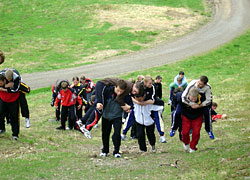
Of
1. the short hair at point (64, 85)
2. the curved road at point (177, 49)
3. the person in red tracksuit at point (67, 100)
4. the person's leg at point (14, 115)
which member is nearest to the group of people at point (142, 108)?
the person's leg at point (14, 115)

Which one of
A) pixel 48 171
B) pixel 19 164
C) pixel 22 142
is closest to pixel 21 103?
pixel 22 142

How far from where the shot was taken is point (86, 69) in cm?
3381

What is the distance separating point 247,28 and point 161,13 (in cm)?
1094

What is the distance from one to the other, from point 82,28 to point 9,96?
116 feet

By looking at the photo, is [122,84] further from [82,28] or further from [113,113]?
[82,28]

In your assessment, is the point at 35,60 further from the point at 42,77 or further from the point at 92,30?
the point at 92,30

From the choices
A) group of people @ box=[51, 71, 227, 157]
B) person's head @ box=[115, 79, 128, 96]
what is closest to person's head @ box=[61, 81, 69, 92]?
group of people @ box=[51, 71, 227, 157]

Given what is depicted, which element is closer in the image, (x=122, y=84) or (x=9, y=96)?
(x=122, y=84)

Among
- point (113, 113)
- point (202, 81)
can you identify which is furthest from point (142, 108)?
point (202, 81)

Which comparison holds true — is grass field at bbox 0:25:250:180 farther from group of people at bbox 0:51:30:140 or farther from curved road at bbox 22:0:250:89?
curved road at bbox 22:0:250:89

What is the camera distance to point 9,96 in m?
12.4

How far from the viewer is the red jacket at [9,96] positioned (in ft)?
40.4

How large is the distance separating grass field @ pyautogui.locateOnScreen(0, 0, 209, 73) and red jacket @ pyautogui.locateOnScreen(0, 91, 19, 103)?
21.7 metres

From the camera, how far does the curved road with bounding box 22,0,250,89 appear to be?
32156 millimetres
